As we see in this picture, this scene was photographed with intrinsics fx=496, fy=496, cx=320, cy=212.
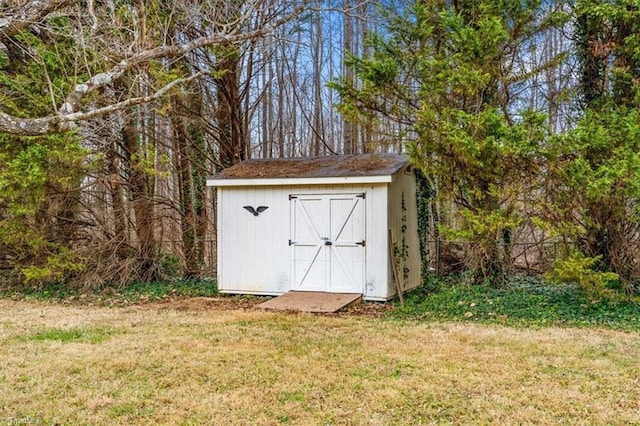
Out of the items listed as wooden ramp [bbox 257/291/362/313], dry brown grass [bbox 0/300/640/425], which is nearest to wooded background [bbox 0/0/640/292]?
wooden ramp [bbox 257/291/362/313]

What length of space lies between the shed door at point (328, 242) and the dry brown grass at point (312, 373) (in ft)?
5.90

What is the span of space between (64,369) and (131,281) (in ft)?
18.2

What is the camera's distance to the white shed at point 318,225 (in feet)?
26.3

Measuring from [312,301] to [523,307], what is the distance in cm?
Result: 306

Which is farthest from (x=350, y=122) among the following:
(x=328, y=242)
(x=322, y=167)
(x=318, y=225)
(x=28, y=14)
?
(x=28, y=14)

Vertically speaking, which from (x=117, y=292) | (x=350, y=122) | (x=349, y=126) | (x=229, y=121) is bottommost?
(x=117, y=292)

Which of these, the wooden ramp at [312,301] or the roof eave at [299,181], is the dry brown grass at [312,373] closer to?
the wooden ramp at [312,301]

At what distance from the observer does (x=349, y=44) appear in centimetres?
1313

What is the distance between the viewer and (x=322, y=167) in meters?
8.61

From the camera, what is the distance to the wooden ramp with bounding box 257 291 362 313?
283 inches

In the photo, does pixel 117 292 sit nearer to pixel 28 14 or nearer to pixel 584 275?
pixel 28 14

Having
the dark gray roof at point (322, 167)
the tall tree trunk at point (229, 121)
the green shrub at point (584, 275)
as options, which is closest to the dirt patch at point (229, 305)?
the dark gray roof at point (322, 167)

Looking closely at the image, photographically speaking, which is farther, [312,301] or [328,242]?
[328,242]

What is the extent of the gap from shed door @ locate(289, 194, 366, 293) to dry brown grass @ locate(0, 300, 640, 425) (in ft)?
5.90
